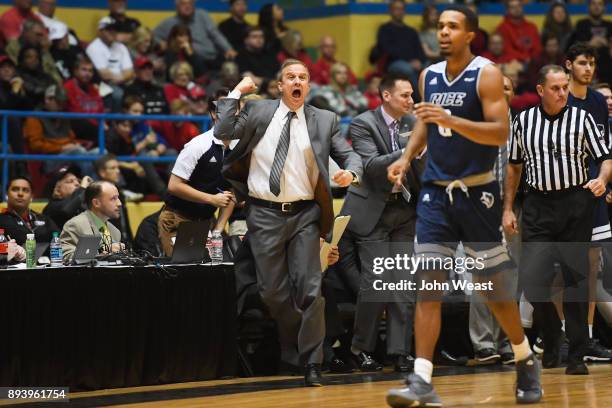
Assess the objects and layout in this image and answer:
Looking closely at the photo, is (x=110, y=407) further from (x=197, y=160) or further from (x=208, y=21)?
(x=208, y=21)

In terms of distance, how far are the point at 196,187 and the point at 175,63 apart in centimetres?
515

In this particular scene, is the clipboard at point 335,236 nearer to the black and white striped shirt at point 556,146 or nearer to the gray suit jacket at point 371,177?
the gray suit jacket at point 371,177

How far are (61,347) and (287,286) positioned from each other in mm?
1548

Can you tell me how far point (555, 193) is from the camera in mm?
8727

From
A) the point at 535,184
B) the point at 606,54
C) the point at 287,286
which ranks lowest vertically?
the point at 287,286

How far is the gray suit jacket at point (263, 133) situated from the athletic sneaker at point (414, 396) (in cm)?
209

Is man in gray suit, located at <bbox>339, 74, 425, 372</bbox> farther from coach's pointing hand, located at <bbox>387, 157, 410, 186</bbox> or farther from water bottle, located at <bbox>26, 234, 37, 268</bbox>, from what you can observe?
water bottle, located at <bbox>26, 234, 37, 268</bbox>

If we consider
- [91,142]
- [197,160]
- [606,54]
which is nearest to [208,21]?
[91,142]

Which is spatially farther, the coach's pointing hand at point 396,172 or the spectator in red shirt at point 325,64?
the spectator in red shirt at point 325,64

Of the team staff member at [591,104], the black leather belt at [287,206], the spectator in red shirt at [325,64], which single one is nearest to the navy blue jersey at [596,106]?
the team staff member at [591,104]

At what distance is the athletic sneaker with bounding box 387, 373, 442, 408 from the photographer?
6332 millimetres

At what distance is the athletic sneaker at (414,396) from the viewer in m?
6.33

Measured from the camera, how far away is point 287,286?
8.30m

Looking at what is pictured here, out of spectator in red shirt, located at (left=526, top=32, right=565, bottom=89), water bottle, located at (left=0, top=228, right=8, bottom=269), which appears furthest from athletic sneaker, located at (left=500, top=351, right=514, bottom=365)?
spectator in red shirt, located at (left=526, top=32, right=565, bottom=89)
